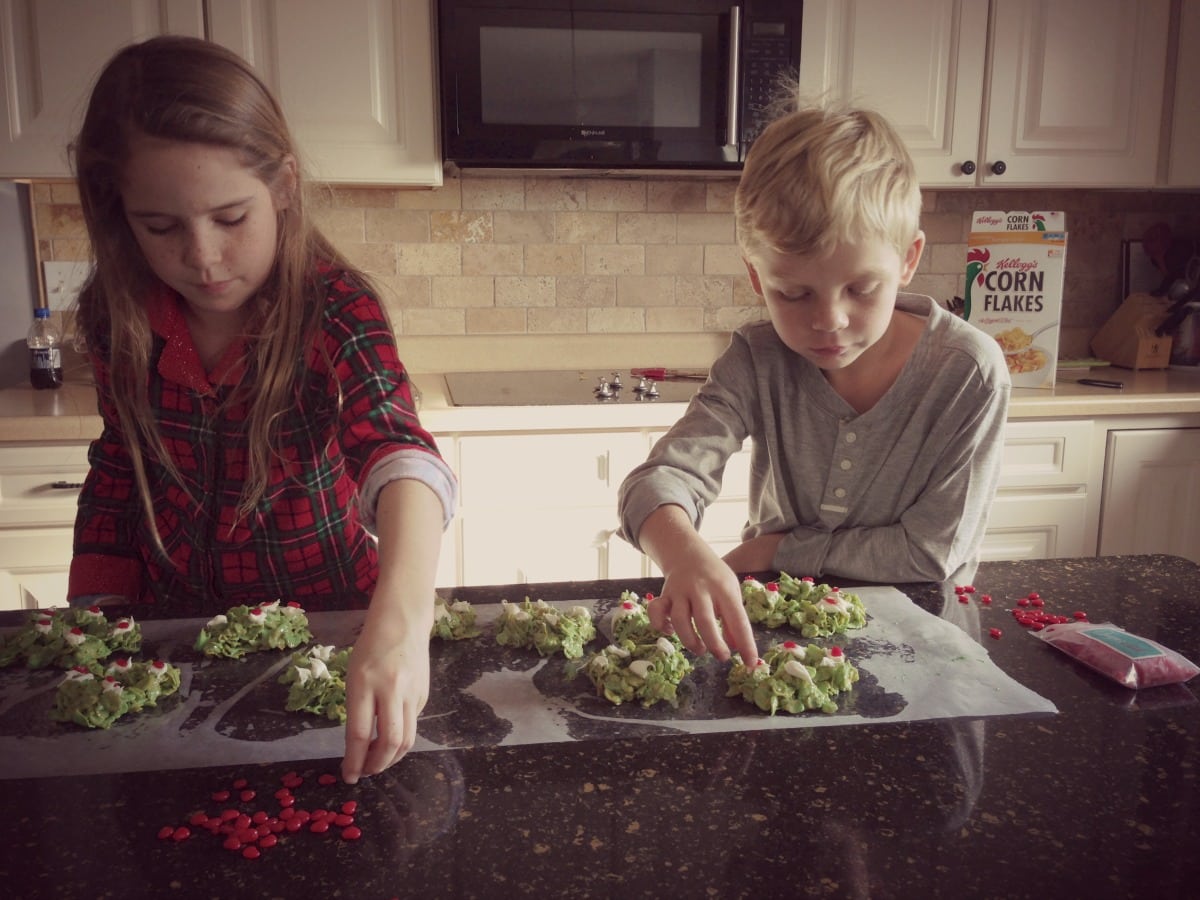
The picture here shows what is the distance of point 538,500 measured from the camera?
208cm

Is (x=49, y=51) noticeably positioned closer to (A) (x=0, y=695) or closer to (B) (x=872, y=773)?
(A) (x=0, y=695)

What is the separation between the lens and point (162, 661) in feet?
2.77

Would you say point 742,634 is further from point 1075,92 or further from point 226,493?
point 1075,92

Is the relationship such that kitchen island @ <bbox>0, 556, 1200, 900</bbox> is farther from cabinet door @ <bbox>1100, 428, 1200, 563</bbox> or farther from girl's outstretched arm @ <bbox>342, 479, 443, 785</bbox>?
cabinet door @ <bbox>1100, 428, 1200, 563</bbox>

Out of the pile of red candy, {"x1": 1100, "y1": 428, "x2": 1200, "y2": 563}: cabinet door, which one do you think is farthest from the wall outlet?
{"x1": 1100, "y1": 428, "x2": 1200, "y2": 563}: cabinet door

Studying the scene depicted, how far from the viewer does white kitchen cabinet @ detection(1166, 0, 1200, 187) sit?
7.93ft

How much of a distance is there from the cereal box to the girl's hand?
77.3 inches

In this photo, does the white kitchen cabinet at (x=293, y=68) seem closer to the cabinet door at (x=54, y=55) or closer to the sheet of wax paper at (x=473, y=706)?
the cabinet door at (x=54, y=55)

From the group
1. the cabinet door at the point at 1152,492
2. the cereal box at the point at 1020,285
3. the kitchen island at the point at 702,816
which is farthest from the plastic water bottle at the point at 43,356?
the cabinet door at the point at 1152,492

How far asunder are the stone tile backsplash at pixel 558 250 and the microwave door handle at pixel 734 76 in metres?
0.36

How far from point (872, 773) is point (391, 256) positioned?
205 cm

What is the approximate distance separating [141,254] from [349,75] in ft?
3.97

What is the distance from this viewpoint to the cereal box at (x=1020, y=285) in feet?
7.32

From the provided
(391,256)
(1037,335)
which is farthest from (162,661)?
(1037,335)
